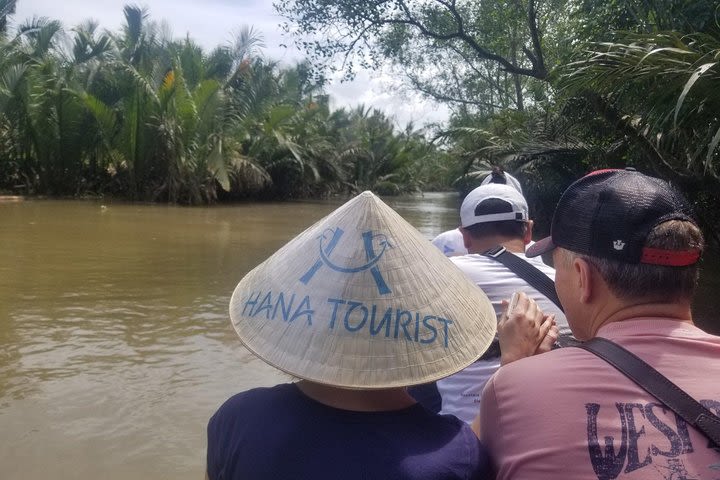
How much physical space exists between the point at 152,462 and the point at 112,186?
20756mm

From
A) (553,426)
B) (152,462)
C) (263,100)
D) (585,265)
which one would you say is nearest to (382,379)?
(553,426)

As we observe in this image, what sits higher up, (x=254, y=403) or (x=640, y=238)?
(x=640, y=238)

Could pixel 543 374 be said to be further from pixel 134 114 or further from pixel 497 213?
pixel 134 114

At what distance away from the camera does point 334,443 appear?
3.94 feet

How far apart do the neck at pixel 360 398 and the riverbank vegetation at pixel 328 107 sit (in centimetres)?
454

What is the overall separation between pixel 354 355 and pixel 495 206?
1.43 meters

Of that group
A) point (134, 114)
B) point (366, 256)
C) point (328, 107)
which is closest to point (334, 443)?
point (366, 256)

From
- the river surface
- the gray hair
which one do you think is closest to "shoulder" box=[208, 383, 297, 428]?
the gray hair

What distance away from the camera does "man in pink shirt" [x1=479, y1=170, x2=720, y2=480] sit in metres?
1.17

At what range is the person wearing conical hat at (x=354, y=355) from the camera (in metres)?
1.20

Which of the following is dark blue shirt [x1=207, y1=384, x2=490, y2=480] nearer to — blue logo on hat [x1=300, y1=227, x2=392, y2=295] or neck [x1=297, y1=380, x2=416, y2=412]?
neck [x1=297, y1=380, x2=416, y2=412]

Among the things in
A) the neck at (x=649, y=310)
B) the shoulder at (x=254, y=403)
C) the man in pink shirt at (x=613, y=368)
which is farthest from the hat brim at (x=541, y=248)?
the shoulder at (x=254, y=403)

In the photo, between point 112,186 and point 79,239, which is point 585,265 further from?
point 112,186

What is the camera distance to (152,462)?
11.6 feet
